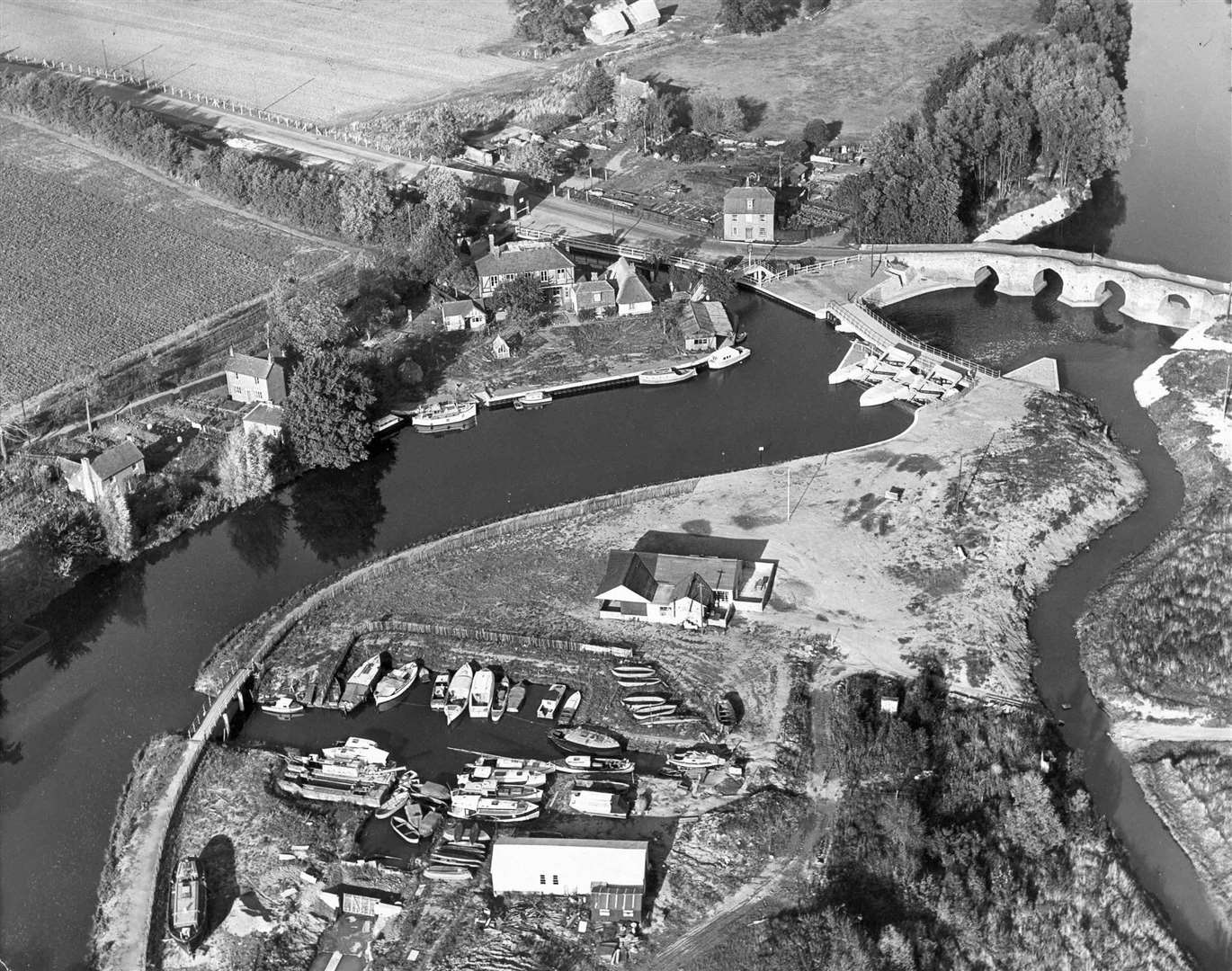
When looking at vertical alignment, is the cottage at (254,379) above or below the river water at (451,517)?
above

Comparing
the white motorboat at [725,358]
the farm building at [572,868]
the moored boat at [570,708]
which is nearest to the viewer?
the farm building at [572,868]

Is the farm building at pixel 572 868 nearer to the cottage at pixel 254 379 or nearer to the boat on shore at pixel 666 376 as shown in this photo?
the cottage at pixel 254 379

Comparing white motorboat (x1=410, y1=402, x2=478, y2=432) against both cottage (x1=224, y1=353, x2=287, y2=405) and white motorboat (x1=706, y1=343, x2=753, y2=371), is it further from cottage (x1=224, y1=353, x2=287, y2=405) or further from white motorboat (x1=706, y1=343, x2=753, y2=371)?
white motorboat (x1=706, y1=343, x2=753, y2=371)

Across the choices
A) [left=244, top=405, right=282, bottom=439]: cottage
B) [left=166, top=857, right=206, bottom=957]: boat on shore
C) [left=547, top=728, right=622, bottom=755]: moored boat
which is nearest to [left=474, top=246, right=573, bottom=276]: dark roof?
[left=244, top=405, right=282, bottom=439]: cottage

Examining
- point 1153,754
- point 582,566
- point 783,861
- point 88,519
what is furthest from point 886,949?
point 88,519

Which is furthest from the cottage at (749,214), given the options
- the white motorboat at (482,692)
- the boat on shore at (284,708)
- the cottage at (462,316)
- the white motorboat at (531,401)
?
the boat on shore at (284,708)

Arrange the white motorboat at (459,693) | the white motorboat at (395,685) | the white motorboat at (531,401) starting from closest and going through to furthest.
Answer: the white motorboat at (459,693), the white motorboat at (395,685), the white motorboat at (531,401)

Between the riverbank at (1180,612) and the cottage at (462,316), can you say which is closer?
the riverbank at (1180,612)
